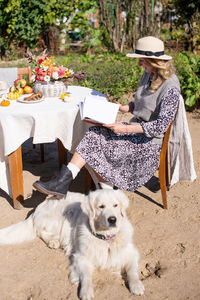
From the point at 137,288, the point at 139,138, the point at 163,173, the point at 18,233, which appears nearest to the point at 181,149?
the point at 163,173

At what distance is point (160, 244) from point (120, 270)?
532 mm

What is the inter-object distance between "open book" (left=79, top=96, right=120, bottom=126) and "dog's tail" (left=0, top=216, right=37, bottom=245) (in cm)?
111

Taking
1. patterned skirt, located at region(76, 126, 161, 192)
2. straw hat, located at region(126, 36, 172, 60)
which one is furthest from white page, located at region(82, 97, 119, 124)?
straw hat, located at region(126, 36, 172, 60)

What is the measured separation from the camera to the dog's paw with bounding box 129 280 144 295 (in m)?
2.46

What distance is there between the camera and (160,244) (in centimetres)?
305

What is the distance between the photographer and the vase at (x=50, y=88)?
3650 millimetres

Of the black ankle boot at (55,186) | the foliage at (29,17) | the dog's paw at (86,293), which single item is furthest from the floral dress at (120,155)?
the foliage at (29,17)

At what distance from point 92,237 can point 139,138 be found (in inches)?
46.9

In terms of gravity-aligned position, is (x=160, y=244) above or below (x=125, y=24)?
below

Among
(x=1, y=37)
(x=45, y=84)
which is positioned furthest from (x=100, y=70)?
(x=45, y=84)

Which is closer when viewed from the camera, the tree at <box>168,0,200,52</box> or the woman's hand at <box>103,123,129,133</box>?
the woman's hand at <box>103,123,129,133</box>

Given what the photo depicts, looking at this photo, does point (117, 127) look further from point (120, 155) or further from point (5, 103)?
point (5, 103)

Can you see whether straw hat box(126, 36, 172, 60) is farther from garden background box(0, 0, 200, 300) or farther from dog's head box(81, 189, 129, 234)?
garden background box(0, 0, 200, 300)

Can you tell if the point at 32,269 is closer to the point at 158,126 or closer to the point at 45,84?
the point at 158,126
